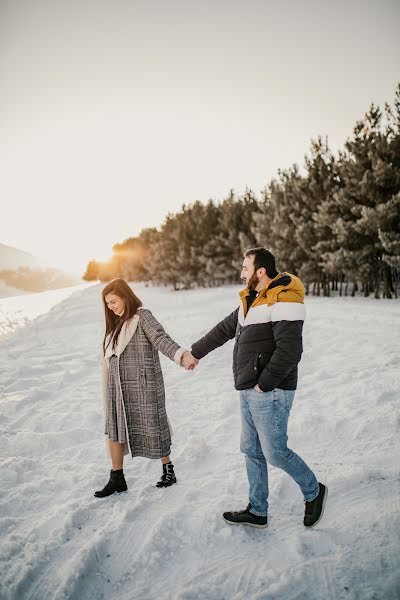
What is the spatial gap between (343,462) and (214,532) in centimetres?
169

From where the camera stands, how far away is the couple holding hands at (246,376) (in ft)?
8.32

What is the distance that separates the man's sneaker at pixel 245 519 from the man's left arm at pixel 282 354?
4.01 ft

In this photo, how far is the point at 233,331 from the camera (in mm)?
3227

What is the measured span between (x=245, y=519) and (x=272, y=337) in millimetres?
1619

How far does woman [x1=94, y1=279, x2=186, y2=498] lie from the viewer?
137 inches

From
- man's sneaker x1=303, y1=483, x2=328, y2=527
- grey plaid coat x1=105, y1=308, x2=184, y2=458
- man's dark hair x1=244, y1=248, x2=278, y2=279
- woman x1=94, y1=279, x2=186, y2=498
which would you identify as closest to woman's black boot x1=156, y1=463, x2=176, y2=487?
woman x1=94, y1=279, x2=186, y2=498

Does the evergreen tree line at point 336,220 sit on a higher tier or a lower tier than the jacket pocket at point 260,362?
higher

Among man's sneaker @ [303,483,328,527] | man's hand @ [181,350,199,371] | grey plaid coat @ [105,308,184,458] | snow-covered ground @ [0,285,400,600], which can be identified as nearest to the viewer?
snow-covered ground @ [0,285,400,600]

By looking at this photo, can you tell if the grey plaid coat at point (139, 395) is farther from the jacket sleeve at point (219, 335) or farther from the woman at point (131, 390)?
the jacket sleeve at point (219, 335)

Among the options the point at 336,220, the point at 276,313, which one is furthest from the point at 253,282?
the point at 336,220

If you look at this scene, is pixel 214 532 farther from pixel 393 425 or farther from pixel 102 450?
pixel 393 425

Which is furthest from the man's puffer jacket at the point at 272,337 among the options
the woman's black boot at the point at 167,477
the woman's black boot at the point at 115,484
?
the woman's black boot at the point at 115,484

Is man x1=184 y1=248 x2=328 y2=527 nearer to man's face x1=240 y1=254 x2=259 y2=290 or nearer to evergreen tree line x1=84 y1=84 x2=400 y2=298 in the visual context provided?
man's face x1=240 y1=254 x2=259 y2=290

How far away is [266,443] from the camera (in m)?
2.62
